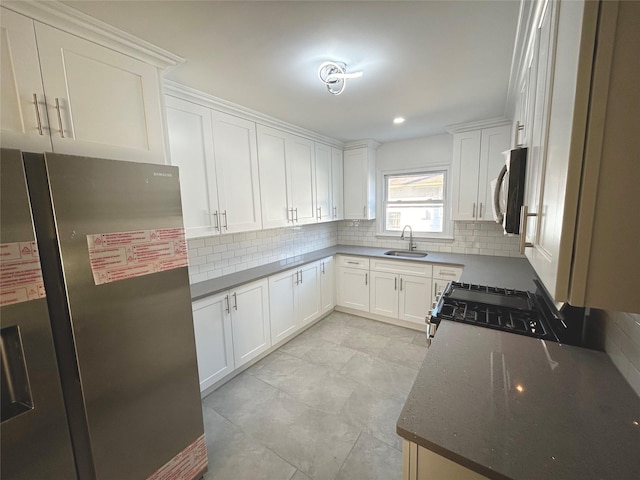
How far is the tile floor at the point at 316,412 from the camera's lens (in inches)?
63.8

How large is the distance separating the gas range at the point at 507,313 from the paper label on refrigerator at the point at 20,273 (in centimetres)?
186

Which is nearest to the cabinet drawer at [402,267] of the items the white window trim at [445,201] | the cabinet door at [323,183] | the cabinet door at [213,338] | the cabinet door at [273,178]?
the white window trim at [445,201]

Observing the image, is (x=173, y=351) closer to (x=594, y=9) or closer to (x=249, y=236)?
(x=249, y=236)

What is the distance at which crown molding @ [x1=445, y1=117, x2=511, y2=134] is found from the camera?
108 inches

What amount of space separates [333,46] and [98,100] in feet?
4.13

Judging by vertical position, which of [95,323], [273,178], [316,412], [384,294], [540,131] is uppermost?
[273,178]

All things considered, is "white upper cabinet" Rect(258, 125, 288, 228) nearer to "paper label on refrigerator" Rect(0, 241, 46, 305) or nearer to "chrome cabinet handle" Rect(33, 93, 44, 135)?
"chrome cabinet handle" Rect(33, 93, 44, 135)

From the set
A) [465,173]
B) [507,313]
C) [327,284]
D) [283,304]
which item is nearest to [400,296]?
[327,284]

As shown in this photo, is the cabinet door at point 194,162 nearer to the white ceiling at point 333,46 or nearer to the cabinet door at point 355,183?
the white ceiling at point 333,46

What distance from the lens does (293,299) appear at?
307 centimetres

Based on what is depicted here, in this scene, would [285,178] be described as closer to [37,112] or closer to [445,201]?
[37,112]

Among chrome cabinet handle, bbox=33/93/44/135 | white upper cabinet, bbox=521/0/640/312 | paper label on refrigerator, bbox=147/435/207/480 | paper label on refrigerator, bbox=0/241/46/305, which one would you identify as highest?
chrome cabinet handle, bbox=33/93/44/135

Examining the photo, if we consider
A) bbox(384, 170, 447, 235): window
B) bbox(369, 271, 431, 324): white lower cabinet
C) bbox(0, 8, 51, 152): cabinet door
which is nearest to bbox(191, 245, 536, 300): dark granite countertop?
bbox(369, 271, 431, 324): white lower cabinet

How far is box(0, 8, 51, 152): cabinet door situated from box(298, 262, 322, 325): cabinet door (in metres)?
2.39
